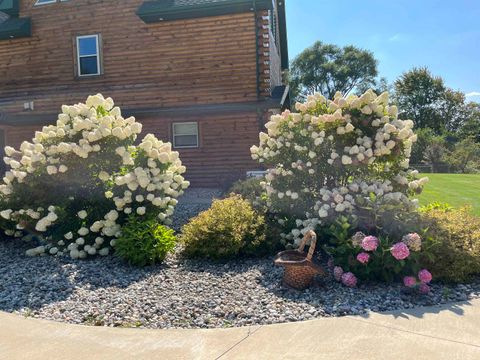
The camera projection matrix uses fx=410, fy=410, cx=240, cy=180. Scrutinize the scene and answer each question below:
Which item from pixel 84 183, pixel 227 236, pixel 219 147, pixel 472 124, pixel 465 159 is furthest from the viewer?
pixel 472 124

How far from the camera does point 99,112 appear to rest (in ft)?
21.6

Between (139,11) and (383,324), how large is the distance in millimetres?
11857

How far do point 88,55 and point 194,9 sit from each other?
4.19m

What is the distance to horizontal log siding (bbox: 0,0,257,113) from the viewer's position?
41.0ft

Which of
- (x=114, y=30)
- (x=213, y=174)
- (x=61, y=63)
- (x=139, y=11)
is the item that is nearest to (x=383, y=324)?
(x=213, y=174)

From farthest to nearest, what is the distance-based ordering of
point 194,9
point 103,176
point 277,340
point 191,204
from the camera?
1. point 194,9
2. point 191,204
3. point 103,176
4. point 277,340

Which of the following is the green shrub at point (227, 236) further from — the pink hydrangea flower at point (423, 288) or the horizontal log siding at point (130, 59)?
the horizontal log siding at point (130, 59)

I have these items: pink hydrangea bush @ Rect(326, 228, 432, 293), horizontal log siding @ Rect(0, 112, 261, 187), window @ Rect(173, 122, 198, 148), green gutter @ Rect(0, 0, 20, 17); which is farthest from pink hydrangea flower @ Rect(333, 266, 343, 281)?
Result: green gutter @ Rect(0, 0, 20, 17)

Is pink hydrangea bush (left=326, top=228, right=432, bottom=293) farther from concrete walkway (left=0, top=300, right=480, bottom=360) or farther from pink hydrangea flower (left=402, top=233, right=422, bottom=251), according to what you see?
concrete walkway (left=0, top=300, right=480, bottom=360)

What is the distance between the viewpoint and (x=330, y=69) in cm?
4800

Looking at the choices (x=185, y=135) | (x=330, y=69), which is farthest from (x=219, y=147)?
(x=330, y=69)

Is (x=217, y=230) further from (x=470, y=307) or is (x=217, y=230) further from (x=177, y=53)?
(x=177, y=53)

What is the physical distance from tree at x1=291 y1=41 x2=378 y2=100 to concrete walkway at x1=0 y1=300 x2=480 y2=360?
46.3 metres

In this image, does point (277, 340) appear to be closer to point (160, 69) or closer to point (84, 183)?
point (84, 183)
